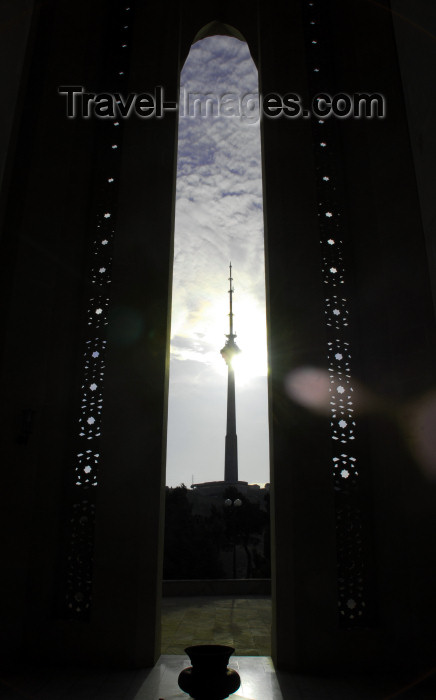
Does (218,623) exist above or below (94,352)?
below

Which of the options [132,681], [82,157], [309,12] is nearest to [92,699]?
[132,681]

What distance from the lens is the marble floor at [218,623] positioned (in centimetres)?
482

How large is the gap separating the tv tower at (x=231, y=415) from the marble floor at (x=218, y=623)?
23.9m

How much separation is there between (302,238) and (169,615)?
550 centimetres

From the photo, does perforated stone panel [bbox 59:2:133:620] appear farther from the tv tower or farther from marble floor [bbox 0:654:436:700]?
the tv tower

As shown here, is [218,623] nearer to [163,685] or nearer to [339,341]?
[163,685]

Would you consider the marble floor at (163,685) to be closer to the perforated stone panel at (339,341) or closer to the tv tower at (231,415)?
the perforated stone panel at (339,341)

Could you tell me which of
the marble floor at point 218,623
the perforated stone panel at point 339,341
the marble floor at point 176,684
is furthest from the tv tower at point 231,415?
the marble floor at point 176,684

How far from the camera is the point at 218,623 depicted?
19.1 ft

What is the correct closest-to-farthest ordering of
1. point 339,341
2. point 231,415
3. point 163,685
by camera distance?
1. point 163,685
2. point 339,341
3. point 231,415

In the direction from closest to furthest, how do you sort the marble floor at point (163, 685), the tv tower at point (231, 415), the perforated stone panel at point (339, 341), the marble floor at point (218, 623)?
1. the marble floor at point (163, 685)
2. the perforated stone panel at point (339, 341)
3. the marble floor at point (218, 623)
4. the tv tower at point (231, 415)

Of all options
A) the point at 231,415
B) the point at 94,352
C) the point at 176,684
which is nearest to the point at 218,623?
the point at 176,684

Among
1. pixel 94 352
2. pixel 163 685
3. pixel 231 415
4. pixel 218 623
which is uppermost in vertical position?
pixel 231 415

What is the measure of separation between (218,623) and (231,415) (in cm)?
2675
